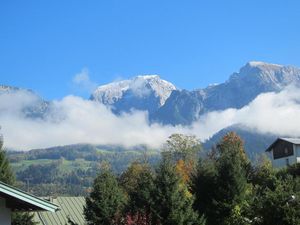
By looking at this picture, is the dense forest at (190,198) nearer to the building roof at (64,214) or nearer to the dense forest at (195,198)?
the dense forest at (195,198)

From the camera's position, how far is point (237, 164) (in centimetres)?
3819

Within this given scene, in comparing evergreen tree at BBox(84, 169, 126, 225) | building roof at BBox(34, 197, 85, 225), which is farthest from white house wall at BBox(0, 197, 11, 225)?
building roof at BBox(34, 197, 85, 225)

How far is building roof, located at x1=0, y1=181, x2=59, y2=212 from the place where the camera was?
582 inches

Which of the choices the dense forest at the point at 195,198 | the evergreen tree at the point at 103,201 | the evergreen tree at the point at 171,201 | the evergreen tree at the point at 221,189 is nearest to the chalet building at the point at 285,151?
the dense forest at the point at 195,198

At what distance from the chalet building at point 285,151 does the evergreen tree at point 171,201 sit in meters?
67.0

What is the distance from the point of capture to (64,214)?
164 feet

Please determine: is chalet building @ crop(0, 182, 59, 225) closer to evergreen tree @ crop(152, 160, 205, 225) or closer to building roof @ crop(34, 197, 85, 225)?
evergreen tree @ crop(152, 160, 205, 225)

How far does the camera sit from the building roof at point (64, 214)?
4862 centimetres

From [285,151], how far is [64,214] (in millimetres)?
59624

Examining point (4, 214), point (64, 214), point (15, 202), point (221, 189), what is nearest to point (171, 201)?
point (221, 189)

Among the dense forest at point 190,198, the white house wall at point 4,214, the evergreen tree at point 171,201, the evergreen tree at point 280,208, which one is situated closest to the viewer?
the white house wall at point 4,214

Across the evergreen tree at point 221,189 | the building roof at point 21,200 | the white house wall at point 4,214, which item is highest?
the evergreen tree at point 221,189

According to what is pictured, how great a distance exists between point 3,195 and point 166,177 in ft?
51.7

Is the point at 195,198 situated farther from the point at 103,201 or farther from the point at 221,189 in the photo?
the point at 103,201
